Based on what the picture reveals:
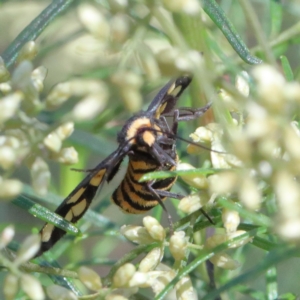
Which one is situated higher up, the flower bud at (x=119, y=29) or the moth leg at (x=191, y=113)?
the flower bud at (x=119, y=29)

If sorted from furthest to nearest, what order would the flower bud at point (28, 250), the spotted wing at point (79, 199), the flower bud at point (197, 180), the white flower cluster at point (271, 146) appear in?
the spotted wing at point (79, 199)
the flower bud at point (197, 180)
the flower bud at point (28, 250)
the white flower cluster at point (271, 146)

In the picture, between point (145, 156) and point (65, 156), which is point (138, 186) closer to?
point (145, 156)

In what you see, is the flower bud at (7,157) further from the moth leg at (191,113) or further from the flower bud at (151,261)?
the moth leg at (191,113)

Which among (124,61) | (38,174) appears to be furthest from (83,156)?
(124,61)

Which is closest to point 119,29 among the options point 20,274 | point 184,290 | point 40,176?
point 40,176

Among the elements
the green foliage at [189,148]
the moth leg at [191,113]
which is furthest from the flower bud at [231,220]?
the moth leg at [191,113]

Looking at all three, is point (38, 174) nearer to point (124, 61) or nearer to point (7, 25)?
point (124, 61)

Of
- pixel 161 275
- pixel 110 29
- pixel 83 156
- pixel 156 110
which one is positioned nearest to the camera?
pixel 110 29
